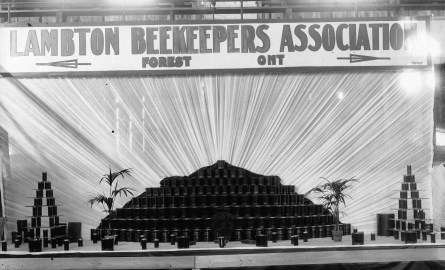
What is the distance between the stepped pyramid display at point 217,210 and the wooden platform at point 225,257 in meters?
0.80

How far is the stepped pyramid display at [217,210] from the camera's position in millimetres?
8453

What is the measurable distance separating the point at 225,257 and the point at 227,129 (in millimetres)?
2945

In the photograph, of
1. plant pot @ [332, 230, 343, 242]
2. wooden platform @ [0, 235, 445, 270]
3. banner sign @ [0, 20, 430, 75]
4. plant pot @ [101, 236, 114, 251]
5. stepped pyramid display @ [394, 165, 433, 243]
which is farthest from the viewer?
banner sign @ [0, 20, 430, 75]

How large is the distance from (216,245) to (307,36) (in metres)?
3.60

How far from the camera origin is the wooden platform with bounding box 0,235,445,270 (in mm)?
6984

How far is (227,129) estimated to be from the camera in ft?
31.4

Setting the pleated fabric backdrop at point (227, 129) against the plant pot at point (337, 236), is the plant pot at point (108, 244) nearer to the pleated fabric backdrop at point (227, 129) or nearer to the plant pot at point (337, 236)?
the pleated fabric backdrop at point (227, 129)

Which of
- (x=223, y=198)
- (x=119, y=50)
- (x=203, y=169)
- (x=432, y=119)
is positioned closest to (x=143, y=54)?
(x=119, y=50)

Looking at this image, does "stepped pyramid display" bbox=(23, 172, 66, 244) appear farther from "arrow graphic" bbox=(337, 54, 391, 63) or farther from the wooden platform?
"arrow graphic" bbox=(337, 54, 391, 63)

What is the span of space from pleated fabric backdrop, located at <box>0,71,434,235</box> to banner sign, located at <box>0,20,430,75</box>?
8.5 inches

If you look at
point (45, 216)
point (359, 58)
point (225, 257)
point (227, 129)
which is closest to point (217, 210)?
point (225, 257)

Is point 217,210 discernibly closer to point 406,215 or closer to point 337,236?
point 337,236

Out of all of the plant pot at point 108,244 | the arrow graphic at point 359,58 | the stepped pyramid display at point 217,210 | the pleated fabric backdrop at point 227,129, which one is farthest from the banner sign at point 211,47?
the plant pot at point 108,244

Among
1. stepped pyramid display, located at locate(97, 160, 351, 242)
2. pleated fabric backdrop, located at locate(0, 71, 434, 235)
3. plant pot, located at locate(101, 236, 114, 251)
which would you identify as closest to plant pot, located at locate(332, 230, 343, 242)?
stepped pyramid display, located at locate(97, 160, 351, 242)
